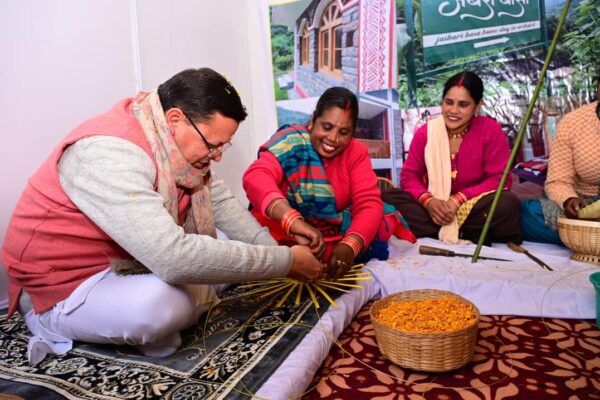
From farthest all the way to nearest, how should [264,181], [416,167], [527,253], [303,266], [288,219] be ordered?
1. [416,167]
2. [527,253]
3. [264,181]
4. [288,219]
5. [303,266]

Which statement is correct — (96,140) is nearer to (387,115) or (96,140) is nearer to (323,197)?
(323,197)

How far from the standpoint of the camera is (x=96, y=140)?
1.53m

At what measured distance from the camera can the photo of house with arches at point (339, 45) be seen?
4207mm

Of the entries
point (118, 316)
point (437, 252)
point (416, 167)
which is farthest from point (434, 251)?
point (118, 316)

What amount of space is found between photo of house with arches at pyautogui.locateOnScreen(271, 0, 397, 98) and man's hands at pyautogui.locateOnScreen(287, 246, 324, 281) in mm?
2747

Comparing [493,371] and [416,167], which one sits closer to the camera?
[493,371]

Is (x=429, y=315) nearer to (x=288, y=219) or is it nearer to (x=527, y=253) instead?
(x=288, y=219)

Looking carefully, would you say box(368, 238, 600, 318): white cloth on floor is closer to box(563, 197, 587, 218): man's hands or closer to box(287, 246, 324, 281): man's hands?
box(563, 197, 587, 218): man's hands

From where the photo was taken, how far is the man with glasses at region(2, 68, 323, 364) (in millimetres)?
1482

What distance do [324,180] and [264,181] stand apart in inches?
14.4

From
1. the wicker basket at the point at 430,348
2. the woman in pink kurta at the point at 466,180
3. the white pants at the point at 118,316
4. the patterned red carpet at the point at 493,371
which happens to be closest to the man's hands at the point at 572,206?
the woman in pink kurta at the point at 466,180

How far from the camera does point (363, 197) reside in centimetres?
270

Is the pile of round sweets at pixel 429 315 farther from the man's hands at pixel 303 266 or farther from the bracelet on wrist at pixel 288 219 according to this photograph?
the bracelet on wrist at pixel 288 219

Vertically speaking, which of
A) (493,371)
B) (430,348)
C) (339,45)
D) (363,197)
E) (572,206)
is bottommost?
(493,371)
